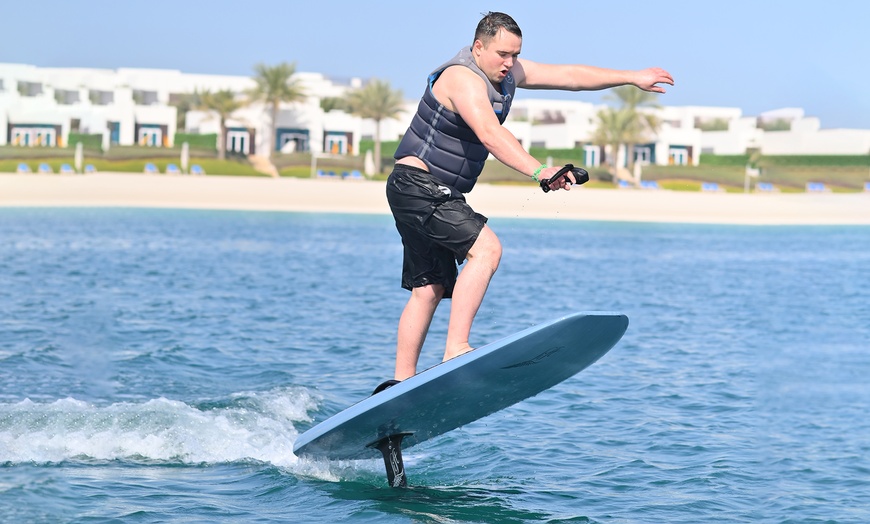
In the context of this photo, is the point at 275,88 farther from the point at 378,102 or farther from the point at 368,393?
the point at 368,393

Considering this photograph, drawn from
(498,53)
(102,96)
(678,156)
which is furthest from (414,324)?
(102,96)

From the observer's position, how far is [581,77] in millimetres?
6078

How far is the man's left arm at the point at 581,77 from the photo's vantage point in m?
5.98

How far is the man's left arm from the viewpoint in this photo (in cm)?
598

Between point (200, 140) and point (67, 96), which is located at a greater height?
point (67, 96)

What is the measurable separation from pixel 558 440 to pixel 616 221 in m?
52.3

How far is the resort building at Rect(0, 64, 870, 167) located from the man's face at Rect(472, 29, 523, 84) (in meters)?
68.5

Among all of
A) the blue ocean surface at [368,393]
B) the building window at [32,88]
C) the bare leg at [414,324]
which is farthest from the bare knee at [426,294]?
the building window at [32,88]

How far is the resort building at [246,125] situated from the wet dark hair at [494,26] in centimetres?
6847

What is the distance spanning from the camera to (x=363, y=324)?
51.0 feet

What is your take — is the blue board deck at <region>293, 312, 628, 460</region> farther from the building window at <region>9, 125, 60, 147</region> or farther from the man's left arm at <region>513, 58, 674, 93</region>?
the building window at <region>9, 125, 60, 147</region>

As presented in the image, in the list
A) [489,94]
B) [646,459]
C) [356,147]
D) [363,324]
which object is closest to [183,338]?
[363,324]

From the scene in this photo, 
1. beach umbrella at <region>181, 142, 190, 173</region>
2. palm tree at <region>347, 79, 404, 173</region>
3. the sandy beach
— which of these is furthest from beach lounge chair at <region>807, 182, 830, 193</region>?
beach umbrella at <region>181, 142, 190, 173</region>

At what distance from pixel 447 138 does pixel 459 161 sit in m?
0.14
